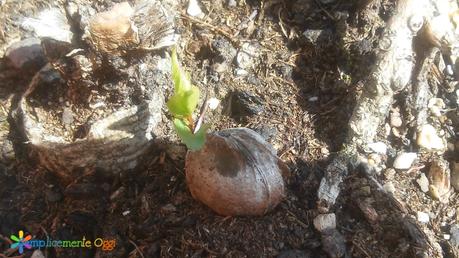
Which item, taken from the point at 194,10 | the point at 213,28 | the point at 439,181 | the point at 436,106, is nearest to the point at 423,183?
the point at 439,181

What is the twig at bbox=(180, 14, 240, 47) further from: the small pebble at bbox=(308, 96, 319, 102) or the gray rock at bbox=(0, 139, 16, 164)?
the gray rock at bbox=(0, 139, 16, 164)

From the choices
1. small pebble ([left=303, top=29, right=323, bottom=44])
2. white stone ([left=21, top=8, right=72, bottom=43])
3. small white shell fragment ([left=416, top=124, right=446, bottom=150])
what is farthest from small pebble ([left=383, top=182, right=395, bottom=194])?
white stone ([left=21, top=8, right=72, bottom=43])

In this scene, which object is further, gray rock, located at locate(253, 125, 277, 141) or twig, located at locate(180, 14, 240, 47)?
twig, located at locate(180, 14, 240, 47)

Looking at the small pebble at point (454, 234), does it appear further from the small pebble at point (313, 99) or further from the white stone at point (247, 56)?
the white stone at point (247, 56)

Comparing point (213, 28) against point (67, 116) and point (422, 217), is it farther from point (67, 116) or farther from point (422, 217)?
point (422, 217)

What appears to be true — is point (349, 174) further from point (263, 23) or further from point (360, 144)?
point (263, 23)
